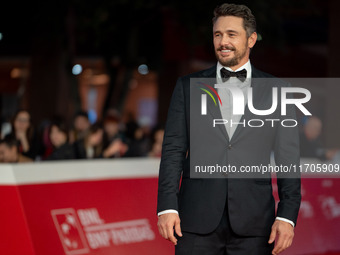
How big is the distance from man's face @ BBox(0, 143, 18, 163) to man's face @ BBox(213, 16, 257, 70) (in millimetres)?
6302

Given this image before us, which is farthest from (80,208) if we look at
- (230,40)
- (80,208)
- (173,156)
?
(230,40)

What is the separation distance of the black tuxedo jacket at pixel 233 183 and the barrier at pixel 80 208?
2.79 metres

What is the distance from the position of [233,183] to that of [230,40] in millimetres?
731

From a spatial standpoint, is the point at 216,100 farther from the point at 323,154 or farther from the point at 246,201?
the point at 323,154

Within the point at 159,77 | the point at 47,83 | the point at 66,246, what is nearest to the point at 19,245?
the point at 66,246

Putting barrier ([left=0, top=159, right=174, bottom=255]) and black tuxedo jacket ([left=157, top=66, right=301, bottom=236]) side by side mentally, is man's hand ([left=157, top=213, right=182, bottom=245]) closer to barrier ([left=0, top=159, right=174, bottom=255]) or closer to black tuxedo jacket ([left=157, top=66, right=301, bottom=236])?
black tuxedo jacket ([left=157, top=66, right=301, bottom=236])

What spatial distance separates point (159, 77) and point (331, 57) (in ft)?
36.1

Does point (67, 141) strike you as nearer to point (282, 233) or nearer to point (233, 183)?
point (233, 183)

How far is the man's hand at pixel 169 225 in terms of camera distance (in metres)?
3.90

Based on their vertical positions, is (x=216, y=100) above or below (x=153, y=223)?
above

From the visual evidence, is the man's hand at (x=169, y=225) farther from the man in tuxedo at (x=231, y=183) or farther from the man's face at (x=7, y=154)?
the man's face at (x=7, y=154)

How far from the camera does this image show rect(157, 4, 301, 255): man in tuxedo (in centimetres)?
397

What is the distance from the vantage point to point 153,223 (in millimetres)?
7945

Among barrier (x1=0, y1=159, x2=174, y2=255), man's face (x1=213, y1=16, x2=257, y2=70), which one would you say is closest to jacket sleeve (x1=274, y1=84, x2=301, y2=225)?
man's face (x1=213, y1=16, x2=257, y2=70)
